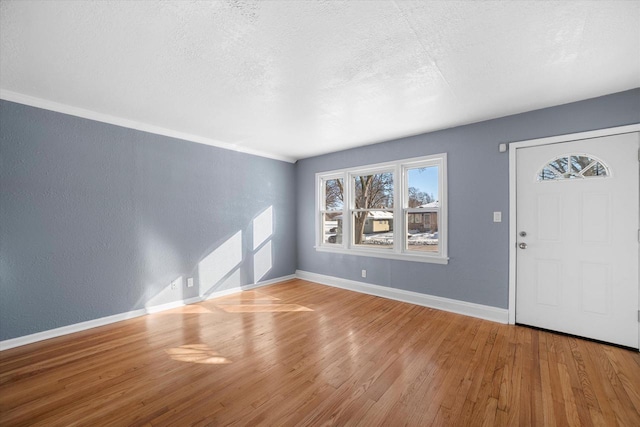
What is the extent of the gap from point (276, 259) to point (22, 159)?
3.78 meters

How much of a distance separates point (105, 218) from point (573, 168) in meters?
5.62

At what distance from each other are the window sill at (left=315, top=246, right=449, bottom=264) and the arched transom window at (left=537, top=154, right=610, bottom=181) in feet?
5.13

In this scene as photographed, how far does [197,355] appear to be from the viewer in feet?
8.21

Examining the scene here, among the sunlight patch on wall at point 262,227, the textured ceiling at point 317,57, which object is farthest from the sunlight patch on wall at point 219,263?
the textured ceiling at point 317,57

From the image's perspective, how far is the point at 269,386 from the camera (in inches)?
80.0

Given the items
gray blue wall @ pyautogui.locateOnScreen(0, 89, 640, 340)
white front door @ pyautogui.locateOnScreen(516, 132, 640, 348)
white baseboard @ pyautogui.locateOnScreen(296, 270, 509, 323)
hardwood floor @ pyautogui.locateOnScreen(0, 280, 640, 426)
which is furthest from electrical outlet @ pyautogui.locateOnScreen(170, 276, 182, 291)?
white front door @ pyautogui.locateOnScreen(516, 132, 640, 348)

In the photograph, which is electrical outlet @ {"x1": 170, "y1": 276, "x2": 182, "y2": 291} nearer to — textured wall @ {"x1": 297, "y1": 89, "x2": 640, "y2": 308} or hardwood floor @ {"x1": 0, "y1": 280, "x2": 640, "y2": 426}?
hardwood floor @ {"x1": 0, "y1": 280, "x2": 640, "y2": 426}

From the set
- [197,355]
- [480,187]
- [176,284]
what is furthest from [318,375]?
[480,187]

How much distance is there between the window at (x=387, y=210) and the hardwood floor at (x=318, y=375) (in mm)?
1227

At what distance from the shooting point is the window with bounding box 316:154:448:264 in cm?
393

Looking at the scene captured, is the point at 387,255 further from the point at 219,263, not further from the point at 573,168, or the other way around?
the point at 219,263

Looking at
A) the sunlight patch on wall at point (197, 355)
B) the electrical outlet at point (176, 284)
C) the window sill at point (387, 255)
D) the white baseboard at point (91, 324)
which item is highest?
the window sill at point (387, 255)

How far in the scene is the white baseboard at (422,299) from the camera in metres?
3.32

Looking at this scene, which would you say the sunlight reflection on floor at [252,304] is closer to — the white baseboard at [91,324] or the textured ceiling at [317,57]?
the white baseboard at [91,324]
